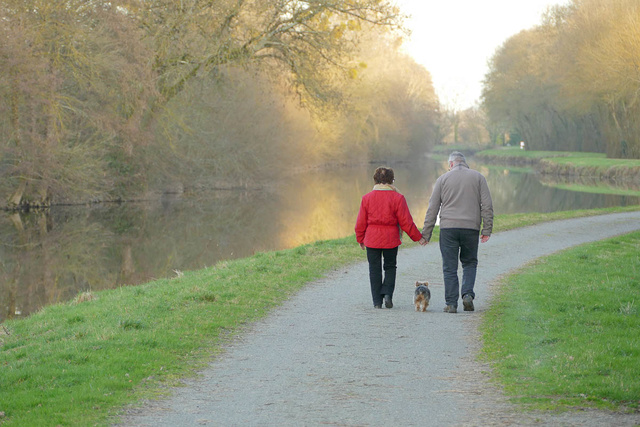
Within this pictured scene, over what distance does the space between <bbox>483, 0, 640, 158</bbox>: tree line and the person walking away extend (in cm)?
4021

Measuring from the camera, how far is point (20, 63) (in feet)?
83.5

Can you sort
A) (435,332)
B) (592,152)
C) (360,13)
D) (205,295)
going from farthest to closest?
(592,152) → (360,13) → (205,295) → (435,332)

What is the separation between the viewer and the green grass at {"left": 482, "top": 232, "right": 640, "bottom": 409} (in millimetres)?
6316

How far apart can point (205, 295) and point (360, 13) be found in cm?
1974

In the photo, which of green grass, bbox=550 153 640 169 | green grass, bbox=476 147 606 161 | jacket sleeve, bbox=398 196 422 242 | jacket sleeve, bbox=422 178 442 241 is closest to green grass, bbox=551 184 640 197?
green grass, bbox=550 153 640 169

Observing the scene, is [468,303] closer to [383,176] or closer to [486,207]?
[486,207]

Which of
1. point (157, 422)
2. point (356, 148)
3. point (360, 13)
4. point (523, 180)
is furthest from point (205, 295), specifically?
point (356, 148)

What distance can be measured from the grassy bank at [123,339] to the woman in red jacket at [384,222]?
167cm

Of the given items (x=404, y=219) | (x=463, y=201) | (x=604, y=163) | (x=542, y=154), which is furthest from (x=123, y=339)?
(x=542, y=154)

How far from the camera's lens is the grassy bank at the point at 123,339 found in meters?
6.23

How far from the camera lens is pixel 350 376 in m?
6.93

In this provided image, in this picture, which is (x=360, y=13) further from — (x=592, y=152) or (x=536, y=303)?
(x=592, y=152)

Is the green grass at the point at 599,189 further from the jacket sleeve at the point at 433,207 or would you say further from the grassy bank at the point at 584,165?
the jacket sleeve at the point at 433,207

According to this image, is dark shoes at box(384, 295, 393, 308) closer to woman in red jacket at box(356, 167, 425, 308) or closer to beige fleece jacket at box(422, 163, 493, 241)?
woman in red jacket at box(356, 167, 425, 308)
